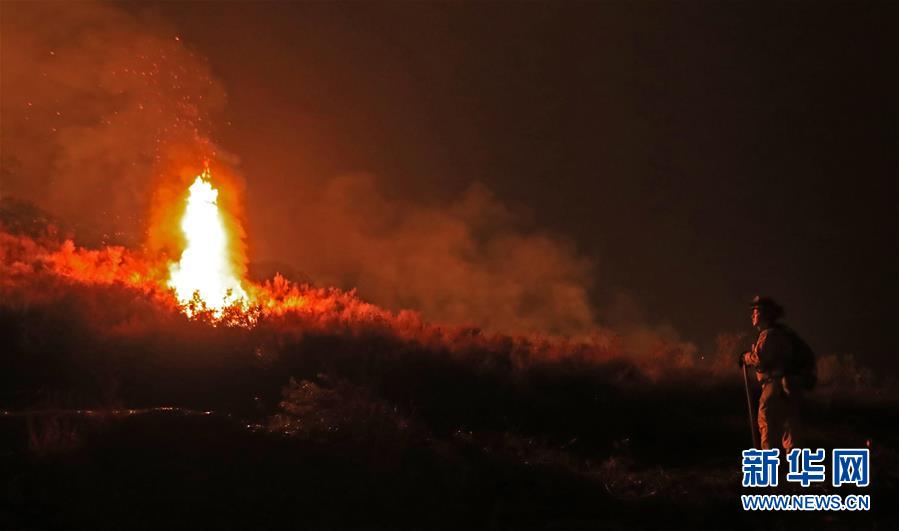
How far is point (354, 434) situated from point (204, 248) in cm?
1045

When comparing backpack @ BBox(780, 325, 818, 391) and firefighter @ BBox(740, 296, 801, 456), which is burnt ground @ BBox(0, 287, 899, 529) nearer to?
firefighter @ BBox(740, 296, 801, 456)

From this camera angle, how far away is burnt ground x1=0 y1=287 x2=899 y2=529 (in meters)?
6.01

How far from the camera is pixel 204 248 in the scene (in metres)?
16.3

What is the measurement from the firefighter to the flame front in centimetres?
1003

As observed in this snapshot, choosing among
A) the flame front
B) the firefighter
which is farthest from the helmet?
the flame front

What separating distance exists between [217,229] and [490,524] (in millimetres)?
12321

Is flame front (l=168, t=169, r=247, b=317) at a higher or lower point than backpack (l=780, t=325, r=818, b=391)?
higher

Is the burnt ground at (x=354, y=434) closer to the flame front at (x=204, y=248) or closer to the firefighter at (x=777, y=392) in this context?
the firefighter at (x=777, y=392)

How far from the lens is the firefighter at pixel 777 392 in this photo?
7.26m

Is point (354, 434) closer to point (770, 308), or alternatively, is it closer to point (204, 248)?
point (770, 308)

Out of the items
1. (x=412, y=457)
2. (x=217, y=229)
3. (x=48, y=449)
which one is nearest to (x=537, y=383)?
(x=412, y=457)

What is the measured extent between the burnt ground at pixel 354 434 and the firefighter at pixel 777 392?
527 mm

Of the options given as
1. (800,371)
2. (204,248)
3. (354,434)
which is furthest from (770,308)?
(204,248)

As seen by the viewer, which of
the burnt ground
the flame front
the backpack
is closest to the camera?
the burnt ground
